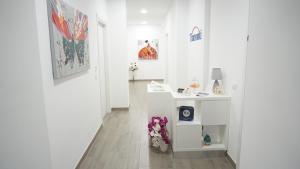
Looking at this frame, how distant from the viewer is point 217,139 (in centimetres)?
273

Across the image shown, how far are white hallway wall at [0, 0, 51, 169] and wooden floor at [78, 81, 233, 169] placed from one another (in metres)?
0.91

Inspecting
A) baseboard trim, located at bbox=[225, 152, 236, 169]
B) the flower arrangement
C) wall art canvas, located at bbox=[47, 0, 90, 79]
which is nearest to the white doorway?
wall art canvas, located at bbox=[47, 0, 90, 79]

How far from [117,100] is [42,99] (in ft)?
10.6

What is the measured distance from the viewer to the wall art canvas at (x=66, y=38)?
1688 mm

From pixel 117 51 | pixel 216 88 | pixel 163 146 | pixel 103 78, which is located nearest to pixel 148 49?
pixel 117 51

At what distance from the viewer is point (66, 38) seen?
1958mm

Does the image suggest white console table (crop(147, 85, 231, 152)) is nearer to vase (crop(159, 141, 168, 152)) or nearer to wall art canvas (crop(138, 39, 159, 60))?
vase (crop(159, 141, 168, 152))

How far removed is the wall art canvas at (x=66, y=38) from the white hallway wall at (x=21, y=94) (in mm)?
203

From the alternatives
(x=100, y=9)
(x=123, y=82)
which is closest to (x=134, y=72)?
(x=123, y=82)

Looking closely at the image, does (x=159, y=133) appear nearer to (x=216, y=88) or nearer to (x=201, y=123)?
(x=201, y=123)

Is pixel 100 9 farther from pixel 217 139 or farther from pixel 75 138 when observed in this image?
pixel 217 139

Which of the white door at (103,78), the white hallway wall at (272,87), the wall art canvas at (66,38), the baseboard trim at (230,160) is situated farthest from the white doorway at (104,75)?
the white hallway wall at (272,87)

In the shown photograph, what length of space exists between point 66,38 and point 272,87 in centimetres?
193

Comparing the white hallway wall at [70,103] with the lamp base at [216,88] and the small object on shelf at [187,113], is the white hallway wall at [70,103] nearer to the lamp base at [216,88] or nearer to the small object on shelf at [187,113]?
the small object on shelf at [187,113]
